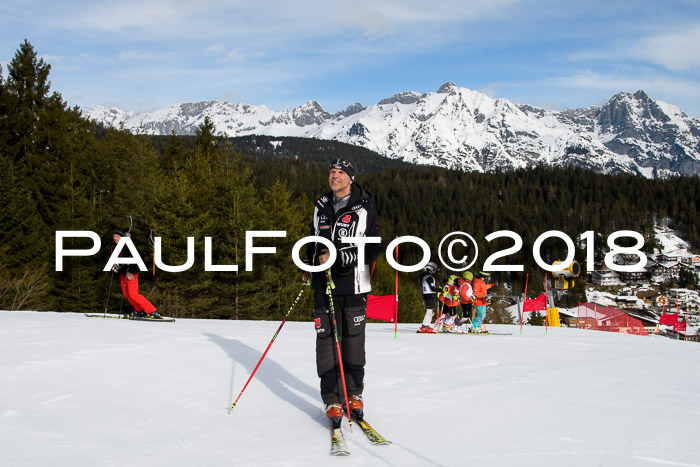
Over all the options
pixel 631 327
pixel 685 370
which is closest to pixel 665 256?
pixel 631 327

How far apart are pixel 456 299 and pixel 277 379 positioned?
276 inches

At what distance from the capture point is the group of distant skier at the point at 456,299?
12.1m

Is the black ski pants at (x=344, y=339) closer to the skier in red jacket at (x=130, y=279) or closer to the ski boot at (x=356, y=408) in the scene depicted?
the ski boot at (x=356, y=408)

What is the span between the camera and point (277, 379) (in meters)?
5.96

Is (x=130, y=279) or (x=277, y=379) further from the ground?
(x=130, y=279)

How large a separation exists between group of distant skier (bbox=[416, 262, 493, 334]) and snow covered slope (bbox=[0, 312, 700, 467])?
356 cm


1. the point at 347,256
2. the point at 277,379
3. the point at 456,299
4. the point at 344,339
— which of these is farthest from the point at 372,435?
the point at 456,299

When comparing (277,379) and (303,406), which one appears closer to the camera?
(303,406)

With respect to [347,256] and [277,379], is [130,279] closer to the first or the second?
[277,379]

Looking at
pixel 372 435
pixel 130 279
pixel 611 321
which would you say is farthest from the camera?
pixel 611 321

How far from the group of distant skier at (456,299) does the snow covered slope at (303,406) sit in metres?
3.56

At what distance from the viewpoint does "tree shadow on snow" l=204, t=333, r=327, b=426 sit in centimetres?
501

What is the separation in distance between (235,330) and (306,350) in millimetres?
2766

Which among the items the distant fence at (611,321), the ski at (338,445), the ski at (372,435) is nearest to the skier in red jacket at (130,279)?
the ski at (372,435)
